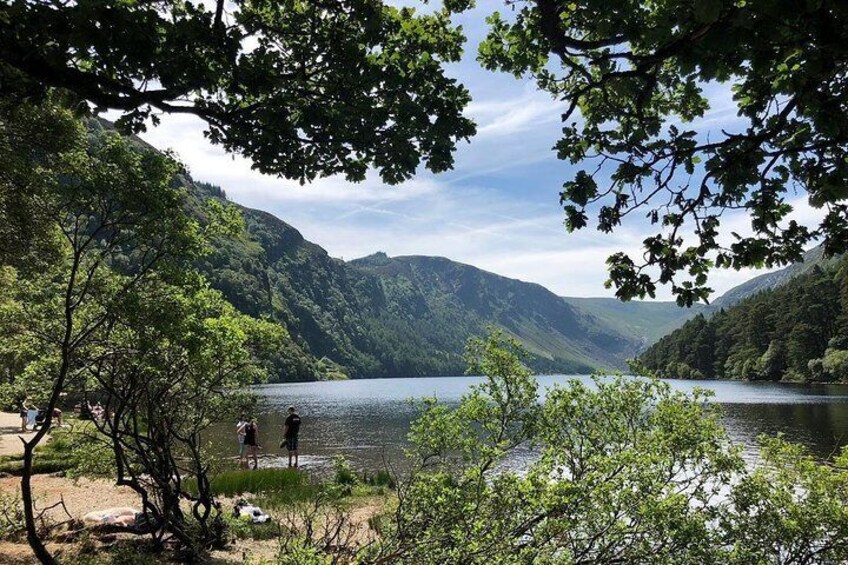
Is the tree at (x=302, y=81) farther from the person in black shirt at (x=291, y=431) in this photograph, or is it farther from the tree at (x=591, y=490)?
the person in black shirt at (x=291, y=431)

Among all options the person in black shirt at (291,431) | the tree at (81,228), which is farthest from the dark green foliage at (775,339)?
the tree at (81,228)

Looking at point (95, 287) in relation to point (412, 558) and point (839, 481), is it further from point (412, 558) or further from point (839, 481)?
point (839, 481)

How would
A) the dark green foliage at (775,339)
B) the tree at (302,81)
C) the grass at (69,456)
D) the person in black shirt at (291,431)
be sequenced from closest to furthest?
the tree at (302,81) < the grass at (69,456) < the person in black shirt at (291,431) < the dark green foliage at (775,339)

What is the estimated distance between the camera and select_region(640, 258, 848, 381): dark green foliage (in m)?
110

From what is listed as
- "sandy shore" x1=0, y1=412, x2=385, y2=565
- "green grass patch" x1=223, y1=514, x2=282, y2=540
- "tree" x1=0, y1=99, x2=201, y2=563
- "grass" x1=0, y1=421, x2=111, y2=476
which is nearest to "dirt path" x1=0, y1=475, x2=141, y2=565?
"sandy shore" x1=0, y1=412, x2=385, y2=565

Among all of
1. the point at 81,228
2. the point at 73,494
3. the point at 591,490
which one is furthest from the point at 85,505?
the point at 591,490

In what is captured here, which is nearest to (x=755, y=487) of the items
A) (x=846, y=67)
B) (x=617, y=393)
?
(x=617, y=393)

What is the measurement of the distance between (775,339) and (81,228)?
150215 mm

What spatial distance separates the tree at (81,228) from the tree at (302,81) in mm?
2816

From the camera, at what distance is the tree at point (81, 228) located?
9414mm

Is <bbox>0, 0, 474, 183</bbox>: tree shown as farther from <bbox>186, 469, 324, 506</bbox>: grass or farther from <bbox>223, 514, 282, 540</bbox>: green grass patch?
<bbox>186, 469, 324, 506</bbox>: grass

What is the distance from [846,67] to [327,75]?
19.6 ft

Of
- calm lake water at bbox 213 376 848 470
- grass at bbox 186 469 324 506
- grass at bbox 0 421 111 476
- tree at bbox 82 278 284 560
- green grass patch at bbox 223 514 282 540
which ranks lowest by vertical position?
calm lake water at bbox 213 376 848 470

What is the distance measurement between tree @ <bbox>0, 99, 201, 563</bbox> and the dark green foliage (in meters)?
98.6
